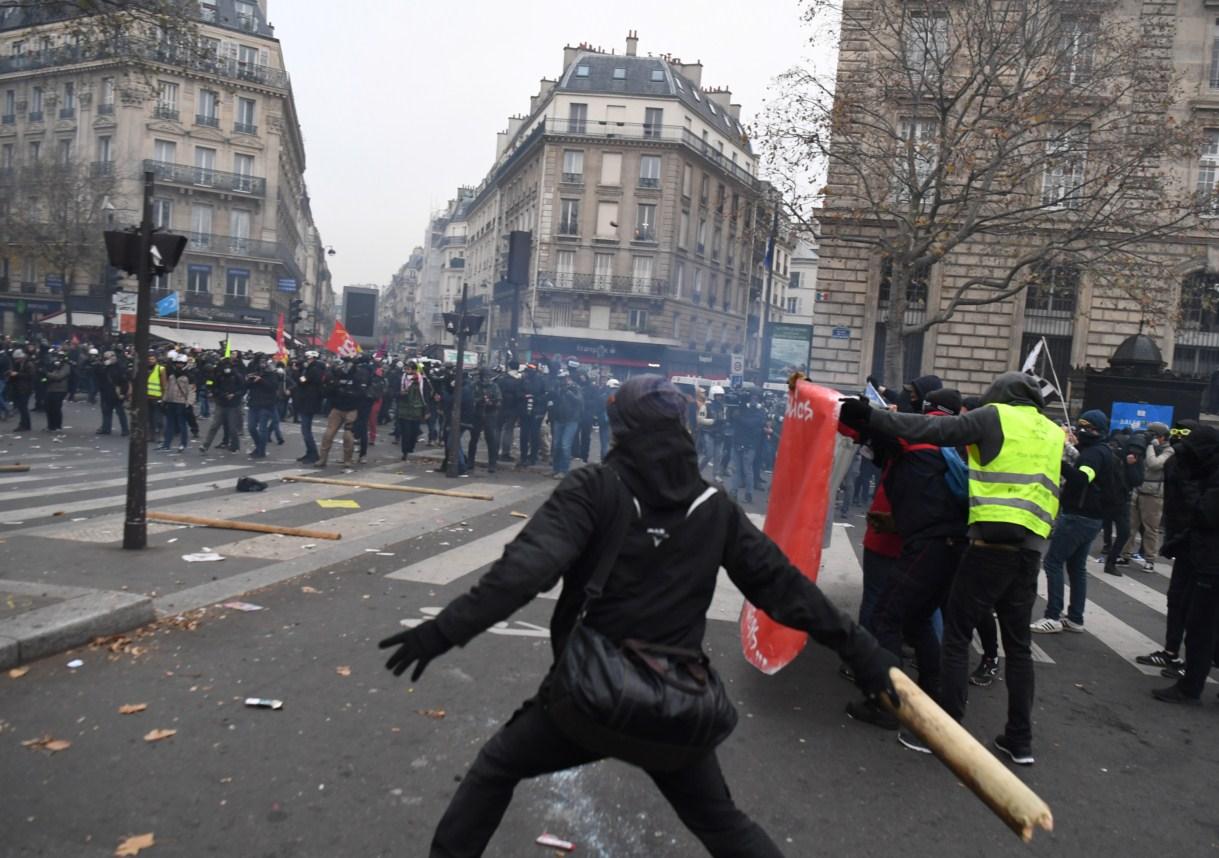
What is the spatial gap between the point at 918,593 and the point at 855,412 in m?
1.15

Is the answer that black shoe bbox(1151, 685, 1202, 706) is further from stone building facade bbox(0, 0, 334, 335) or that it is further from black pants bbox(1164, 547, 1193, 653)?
stone building facade bbox(0, 0, 334, 335)

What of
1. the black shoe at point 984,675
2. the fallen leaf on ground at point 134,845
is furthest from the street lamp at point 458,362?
the fallen leaf on ground at point 134,845

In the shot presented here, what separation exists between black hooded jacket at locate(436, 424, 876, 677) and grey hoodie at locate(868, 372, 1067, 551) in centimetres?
177

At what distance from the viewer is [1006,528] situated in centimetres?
456

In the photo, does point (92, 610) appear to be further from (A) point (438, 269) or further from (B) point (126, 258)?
(A) point (438, 269)

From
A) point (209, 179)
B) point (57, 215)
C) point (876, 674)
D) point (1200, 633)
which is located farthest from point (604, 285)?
point (876, 674)

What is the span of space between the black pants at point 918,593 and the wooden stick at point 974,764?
2.36 m

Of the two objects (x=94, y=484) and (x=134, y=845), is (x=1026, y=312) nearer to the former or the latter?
(x=94, y=484)

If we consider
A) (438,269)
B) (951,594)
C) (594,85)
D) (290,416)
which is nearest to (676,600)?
(951,594)

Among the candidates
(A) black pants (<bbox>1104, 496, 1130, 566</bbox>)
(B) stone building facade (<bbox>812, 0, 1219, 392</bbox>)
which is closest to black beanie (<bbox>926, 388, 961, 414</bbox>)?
(A) black pants (<bbox>1104, 496, 1130, 566</bbox>)

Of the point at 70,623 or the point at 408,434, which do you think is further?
the point at 408,434

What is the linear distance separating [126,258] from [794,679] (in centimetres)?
621

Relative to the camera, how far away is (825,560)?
34.0 ft

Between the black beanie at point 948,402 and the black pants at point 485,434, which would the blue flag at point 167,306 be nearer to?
the black pants at point 485,434
